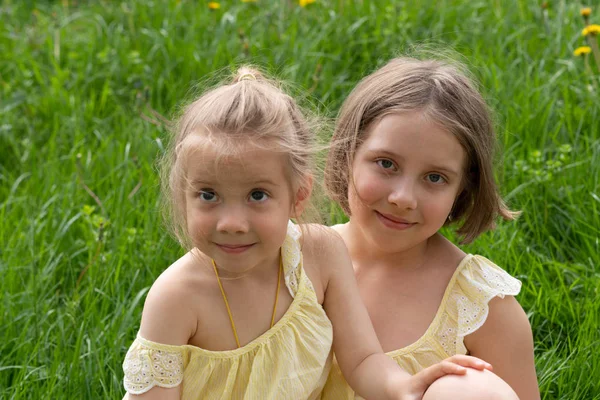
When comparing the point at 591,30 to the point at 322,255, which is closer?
the point at 322,255

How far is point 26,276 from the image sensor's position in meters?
2.90

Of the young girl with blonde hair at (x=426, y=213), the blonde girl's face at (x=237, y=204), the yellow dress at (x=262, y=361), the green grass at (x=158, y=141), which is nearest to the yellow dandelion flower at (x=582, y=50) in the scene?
the green grass at (x=158, y=141)

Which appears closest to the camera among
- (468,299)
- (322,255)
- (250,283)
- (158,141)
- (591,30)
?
(250,283)

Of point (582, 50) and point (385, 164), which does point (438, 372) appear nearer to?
point (385, 164)

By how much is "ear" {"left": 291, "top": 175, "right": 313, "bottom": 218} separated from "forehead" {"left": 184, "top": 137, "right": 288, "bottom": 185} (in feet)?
0.35

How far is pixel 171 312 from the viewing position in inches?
78.7

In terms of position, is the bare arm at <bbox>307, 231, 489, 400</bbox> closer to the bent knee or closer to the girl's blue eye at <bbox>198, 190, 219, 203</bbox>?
the bent knee

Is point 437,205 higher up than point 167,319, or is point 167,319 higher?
point 437,205

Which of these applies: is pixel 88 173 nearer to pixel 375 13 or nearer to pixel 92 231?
pixel 92 231

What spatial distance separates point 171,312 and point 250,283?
19 cm

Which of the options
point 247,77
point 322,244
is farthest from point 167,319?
point 247,77

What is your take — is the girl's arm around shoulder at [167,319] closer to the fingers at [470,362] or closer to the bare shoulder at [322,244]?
the bare shoulder at [322,244]

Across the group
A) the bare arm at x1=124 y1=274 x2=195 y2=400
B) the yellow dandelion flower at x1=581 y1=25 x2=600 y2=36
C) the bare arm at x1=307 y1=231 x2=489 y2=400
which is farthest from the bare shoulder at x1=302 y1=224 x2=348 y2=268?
the yellow dandelion flower at x1=581 y1=25 x2=600 y2=36

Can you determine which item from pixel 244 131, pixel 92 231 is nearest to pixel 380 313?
pixel 244 131
